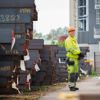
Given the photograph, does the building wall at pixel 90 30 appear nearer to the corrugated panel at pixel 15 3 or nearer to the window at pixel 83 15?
the window at pixel 83 15

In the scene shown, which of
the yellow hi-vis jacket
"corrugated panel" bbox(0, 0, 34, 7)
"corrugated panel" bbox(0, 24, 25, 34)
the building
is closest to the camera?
"corrugated panel" bbox(0, 24, 25, 34)

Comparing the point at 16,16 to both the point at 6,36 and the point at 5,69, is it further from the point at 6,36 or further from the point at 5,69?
the point at 5,69

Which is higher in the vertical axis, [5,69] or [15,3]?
[15,3]

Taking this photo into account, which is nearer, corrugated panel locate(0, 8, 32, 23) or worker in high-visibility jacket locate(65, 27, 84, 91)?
corrugated panel locate(0, 8, 32, 23)

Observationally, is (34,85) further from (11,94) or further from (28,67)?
(11,94)

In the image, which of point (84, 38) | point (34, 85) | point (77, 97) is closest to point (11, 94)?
point (34, 85)

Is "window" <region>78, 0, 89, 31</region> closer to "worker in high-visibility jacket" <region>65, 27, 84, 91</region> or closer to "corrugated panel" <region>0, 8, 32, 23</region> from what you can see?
"worker in high-visibility jacket" <region>65, 27, 84, 91</region>

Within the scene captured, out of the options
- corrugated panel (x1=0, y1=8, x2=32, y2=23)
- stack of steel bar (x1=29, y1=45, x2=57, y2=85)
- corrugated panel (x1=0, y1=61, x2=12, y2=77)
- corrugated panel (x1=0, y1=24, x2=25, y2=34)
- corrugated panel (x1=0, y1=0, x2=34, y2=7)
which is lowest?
stack of steel bar (x1=29, y1=45, x2=57, y2=85)

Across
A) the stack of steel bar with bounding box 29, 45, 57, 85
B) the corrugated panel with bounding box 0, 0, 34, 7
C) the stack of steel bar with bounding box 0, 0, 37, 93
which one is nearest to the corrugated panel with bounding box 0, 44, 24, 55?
the stack of steel bar with bounding box 0, 0, 37, 93

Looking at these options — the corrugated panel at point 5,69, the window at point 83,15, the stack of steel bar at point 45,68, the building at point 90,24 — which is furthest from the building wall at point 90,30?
the corrugated panel at point 5,69

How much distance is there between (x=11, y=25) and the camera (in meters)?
9.64

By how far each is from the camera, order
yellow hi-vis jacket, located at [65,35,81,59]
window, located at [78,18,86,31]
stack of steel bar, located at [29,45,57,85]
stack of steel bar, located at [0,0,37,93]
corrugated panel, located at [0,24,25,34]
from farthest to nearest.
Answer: window, located at [78,18,86,31] → stack of steel bar, located at [29,45,57,85] → yellow hi-vis jacket, located at [65,35,81,59] → corrugated panel, located at [0,24,25,34] → stack of steel bar, located at [0,0,37,93]

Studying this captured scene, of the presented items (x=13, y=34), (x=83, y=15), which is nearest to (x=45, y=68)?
(x=13, y=34)

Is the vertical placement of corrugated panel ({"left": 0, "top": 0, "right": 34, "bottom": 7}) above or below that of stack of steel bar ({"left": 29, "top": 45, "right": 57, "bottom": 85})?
above
